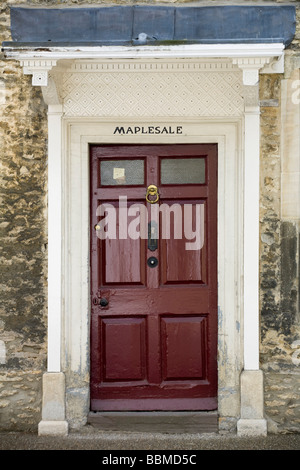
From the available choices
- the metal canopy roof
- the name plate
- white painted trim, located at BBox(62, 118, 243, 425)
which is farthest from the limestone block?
the metal canopy roof

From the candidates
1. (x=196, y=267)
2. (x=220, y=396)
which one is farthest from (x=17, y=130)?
(x=220, y=396)

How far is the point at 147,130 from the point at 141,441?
2.69 meters

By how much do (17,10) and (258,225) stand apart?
9.09ft

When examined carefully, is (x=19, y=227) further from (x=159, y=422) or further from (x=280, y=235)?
(x=280, y=235)

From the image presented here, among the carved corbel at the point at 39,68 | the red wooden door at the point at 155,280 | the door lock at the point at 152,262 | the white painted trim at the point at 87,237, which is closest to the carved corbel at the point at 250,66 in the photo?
the white painted trim at the point at 87,237

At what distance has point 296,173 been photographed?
5184 millimetres

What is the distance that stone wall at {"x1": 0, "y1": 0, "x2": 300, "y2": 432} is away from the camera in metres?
5.20

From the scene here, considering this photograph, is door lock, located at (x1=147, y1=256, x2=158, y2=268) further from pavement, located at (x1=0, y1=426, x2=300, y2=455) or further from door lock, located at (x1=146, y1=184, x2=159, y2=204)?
pavement, located at (x1=0, y1=426, x2=300, y2=455)

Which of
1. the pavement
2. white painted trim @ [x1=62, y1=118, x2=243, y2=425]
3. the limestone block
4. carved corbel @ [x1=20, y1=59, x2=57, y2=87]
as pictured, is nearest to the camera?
carved corbel @ [x1=20, y1=59, x2=57, y2=87]

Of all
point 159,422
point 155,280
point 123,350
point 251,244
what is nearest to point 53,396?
point 123,350

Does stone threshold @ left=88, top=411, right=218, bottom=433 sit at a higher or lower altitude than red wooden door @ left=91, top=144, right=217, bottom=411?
lower

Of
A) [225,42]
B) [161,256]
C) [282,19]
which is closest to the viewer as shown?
[225,42]

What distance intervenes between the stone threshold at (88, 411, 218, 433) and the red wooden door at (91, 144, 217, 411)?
0.17 meters
